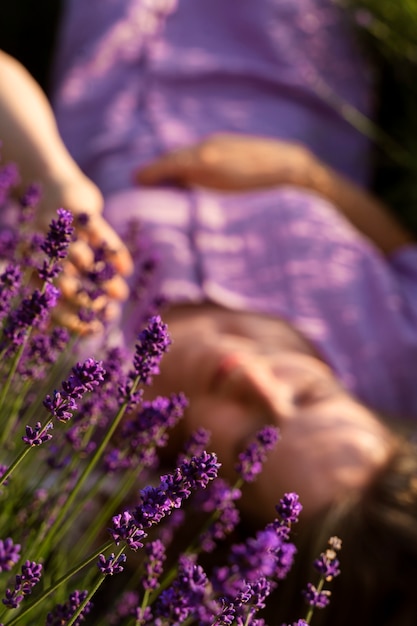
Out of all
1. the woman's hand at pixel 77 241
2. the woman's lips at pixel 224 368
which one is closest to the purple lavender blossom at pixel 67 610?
the woman's hand at pixel 77 241

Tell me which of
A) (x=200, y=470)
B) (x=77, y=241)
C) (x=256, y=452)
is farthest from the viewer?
(x=77, y=241)

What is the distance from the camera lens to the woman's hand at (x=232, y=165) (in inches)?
77.9

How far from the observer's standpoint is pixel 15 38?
243cm

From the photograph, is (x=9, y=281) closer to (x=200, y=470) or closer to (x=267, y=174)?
(x=200, y=470)

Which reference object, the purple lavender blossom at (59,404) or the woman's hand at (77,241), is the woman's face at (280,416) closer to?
the woman's hand at (77,241)

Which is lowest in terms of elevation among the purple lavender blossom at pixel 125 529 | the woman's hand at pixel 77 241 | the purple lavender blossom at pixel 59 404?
the woman's hand at pixel 77 241

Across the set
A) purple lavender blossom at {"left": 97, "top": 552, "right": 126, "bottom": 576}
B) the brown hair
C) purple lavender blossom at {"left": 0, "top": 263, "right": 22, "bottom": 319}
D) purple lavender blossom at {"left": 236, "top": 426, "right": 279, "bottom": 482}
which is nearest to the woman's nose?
the brown hair

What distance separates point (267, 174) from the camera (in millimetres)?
2074

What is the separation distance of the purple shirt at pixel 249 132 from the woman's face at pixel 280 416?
20cm

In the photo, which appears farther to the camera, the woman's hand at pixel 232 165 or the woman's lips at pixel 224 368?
the woman's hand at pixel 232 165

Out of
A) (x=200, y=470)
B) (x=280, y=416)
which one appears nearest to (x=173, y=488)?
(x=200, y=470)

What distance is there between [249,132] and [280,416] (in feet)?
3.52

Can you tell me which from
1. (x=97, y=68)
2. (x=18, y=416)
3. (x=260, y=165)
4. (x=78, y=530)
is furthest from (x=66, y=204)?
(x=97, y=68)

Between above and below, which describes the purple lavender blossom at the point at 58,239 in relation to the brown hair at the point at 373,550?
above
